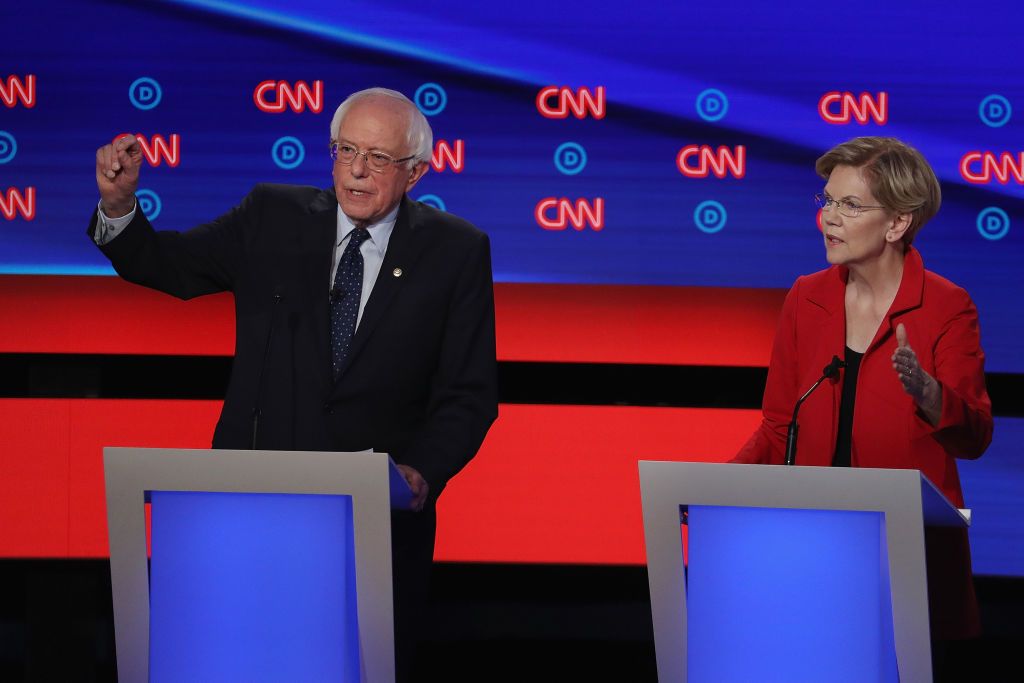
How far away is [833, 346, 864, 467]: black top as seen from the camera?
2.45 m

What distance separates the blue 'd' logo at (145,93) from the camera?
3996mm

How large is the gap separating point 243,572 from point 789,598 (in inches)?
32.1

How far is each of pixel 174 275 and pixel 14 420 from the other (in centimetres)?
220

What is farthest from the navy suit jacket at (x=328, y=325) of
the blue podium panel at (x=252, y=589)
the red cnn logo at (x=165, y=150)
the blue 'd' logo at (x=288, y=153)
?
the red cnn logo at (x=165, y=150)

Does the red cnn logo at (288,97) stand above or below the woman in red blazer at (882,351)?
above

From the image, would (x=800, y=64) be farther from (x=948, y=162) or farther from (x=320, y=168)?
(x=320, y=168)

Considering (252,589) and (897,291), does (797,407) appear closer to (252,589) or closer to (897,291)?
(897,291)

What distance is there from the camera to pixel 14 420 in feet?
14.2

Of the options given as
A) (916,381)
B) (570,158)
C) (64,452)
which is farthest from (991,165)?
(64,452)

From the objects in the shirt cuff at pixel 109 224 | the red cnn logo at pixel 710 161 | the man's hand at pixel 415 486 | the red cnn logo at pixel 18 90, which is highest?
the red cnn logo at pixel 18 90

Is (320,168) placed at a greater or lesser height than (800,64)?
lesser

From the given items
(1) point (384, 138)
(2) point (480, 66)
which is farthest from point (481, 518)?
(1) point (384, 138)

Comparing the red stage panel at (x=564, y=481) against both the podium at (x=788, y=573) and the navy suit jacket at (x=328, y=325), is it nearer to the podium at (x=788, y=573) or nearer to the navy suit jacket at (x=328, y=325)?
the navy suit jacket at (x=328, y=325)

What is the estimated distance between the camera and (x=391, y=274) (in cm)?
241
